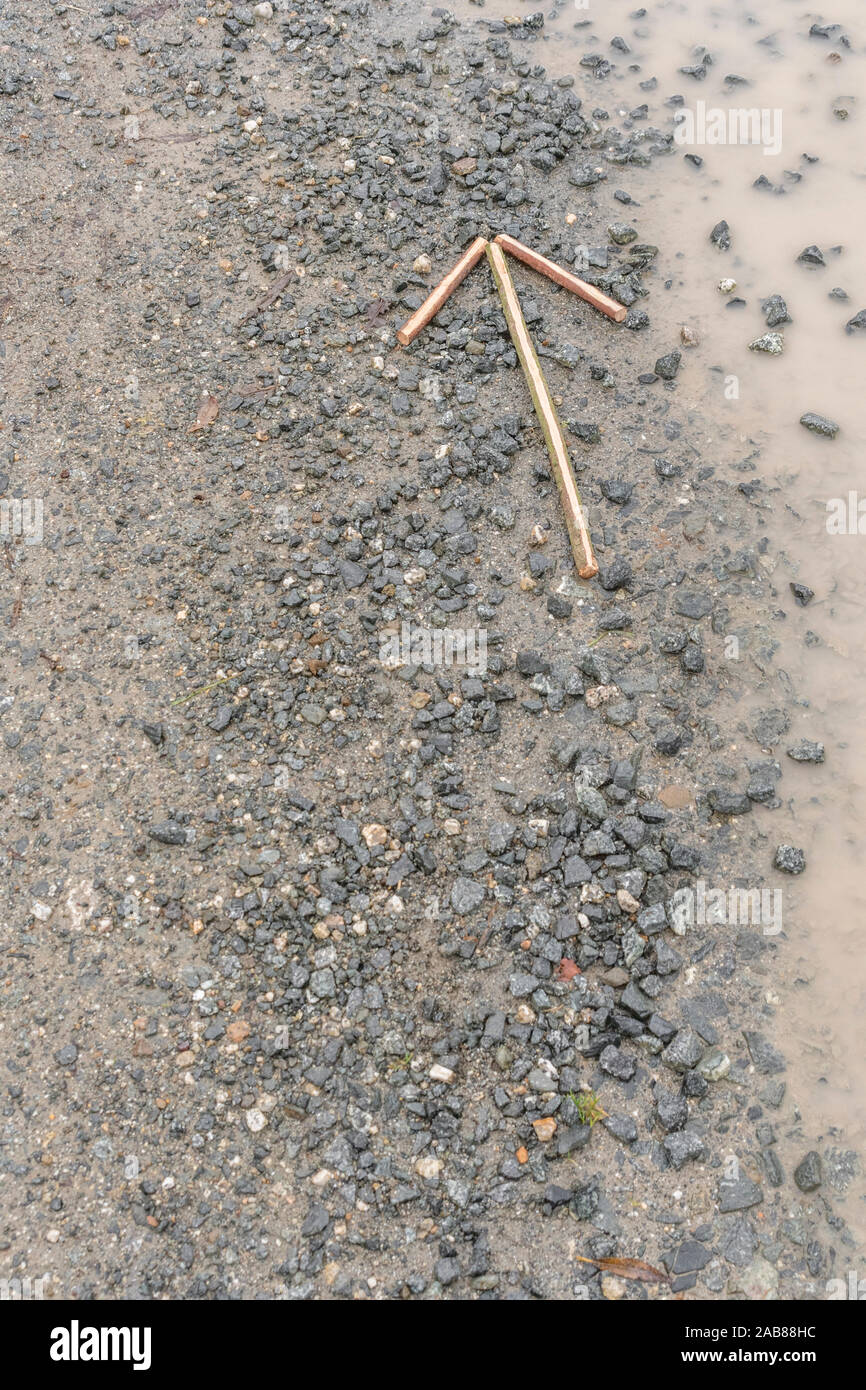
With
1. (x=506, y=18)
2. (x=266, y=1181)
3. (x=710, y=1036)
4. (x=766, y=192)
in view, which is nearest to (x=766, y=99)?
(x=766, y=192)

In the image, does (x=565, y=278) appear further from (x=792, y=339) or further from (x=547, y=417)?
(x=792, y=339)

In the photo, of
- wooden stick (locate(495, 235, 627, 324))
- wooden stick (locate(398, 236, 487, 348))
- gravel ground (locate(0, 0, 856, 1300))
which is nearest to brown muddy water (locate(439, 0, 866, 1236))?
gravel ground (locate(0, 0, 856, 1300))

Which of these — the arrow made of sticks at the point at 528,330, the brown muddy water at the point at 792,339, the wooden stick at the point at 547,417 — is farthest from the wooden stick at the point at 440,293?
the brown muddy water at the point at 792,339

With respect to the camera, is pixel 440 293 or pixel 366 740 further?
pixel 440 293

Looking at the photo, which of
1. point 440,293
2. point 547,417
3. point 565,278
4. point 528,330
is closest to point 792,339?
point 565,278

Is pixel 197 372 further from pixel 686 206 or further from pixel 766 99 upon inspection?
pixel 766 99
